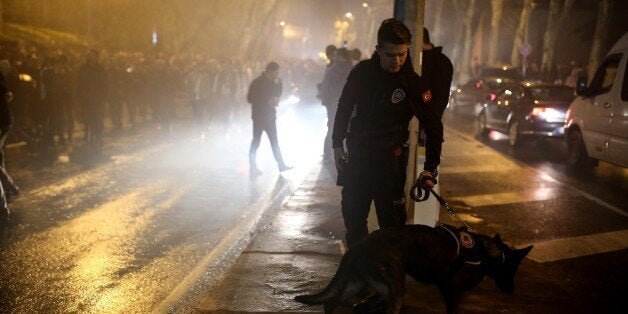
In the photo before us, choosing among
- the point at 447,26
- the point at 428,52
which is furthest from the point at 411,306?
the point at 447,26

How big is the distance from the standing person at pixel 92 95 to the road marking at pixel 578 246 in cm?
990

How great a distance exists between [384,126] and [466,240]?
1.01 m

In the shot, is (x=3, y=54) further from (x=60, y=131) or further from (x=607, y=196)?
(x=607, y=196)

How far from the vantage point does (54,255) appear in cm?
602

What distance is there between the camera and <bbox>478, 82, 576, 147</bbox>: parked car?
49.8 ft

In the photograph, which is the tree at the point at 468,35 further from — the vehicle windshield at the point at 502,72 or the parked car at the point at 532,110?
the parked car at the point at 532,110

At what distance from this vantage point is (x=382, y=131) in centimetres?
427

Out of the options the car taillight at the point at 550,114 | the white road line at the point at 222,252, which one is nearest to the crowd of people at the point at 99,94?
the white road line at the point at 222,252

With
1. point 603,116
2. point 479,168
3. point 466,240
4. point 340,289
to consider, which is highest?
point 603,116

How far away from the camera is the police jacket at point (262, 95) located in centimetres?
1070

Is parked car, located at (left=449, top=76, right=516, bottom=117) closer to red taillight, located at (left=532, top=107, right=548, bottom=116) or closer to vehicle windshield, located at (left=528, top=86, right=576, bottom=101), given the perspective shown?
vehicle windshield, located at (left=528, top=86, right=576, bottom=101)

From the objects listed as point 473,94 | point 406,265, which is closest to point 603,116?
point 406,265

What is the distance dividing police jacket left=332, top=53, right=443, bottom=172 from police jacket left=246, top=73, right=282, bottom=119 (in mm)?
6429

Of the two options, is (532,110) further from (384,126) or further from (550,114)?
(384,126)
